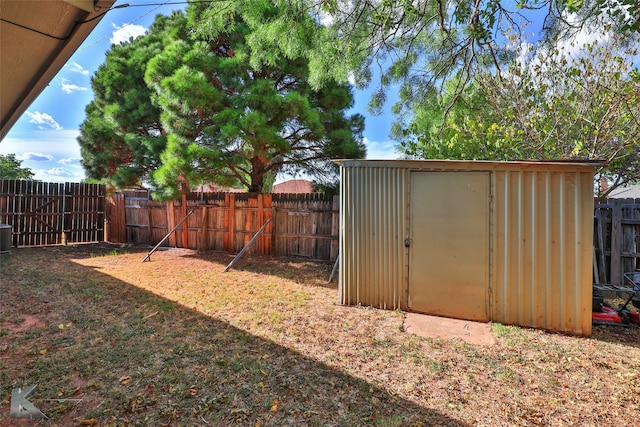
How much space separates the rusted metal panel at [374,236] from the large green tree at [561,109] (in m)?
1.64

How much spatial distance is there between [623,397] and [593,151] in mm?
4441

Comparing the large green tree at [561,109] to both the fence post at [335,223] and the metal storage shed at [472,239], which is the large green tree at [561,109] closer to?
the metal storage shed at [472,239]

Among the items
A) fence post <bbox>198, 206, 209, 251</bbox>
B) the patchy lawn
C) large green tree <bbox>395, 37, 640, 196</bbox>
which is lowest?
the patchy lawn

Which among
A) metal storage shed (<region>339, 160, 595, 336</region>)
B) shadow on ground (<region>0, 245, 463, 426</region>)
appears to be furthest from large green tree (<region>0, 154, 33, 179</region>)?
metal storage shed (<region>339, 160, 595, 336</region>)

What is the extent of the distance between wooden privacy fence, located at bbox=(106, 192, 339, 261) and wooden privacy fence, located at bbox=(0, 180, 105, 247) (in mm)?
1196

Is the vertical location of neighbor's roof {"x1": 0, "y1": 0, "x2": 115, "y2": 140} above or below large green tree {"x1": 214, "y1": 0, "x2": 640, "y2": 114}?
below

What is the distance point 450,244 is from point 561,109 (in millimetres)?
3886

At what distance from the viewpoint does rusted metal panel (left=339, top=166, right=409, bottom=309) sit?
4.38 meters

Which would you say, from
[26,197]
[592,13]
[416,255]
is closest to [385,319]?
[416,255]

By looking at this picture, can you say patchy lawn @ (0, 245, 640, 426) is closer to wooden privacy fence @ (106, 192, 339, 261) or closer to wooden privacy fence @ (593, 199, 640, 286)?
wooden privacy fence @ (593, 199, 640, 286)

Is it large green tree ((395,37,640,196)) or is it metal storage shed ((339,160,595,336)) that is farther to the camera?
large green tree ((395,37,640,196))

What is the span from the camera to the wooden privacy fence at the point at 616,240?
5.65m

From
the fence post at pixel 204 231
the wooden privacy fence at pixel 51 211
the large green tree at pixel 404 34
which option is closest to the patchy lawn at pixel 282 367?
the large green tree at pixel 404 34

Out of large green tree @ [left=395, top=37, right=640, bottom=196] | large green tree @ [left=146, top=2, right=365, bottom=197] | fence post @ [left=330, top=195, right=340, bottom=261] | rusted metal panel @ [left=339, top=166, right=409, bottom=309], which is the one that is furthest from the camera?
fence post @ [left=330, top=195, right=340, bottom=261]
